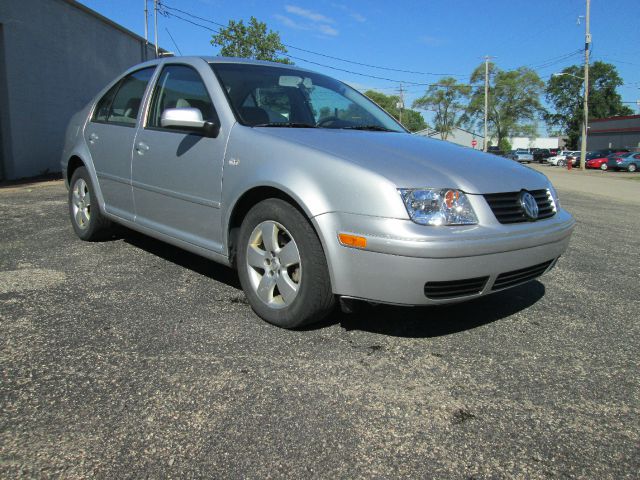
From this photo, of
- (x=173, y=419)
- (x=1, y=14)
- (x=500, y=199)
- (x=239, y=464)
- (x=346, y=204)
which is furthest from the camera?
(x=1, y=14)

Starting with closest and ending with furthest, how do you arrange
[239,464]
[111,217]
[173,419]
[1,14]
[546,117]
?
[239,464] < [173,419] < [111,217] < [1,14] < [546,117]

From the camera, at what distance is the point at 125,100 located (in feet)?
14.6

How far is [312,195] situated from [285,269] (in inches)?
18.7

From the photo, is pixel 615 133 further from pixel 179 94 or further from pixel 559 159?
pixel 179 94

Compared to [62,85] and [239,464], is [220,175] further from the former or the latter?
[62,85]

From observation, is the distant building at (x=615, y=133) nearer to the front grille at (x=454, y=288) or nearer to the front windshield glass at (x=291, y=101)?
the front windshield glass at (x=291, y=101)

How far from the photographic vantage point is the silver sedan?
2.54 meters

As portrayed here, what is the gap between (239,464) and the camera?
1.79 m

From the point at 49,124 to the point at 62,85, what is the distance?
1.14 m

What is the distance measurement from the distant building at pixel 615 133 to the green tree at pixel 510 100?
28.9ft

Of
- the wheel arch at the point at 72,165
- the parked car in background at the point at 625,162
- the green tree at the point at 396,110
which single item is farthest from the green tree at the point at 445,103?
the wheel arch at the point at 72,165

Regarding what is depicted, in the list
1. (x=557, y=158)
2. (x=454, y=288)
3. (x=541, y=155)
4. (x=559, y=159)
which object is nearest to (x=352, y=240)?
(x=454, y=288)

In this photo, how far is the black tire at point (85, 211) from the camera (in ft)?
15.4

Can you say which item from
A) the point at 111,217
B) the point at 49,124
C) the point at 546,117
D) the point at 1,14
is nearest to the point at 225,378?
the point at 111,217
